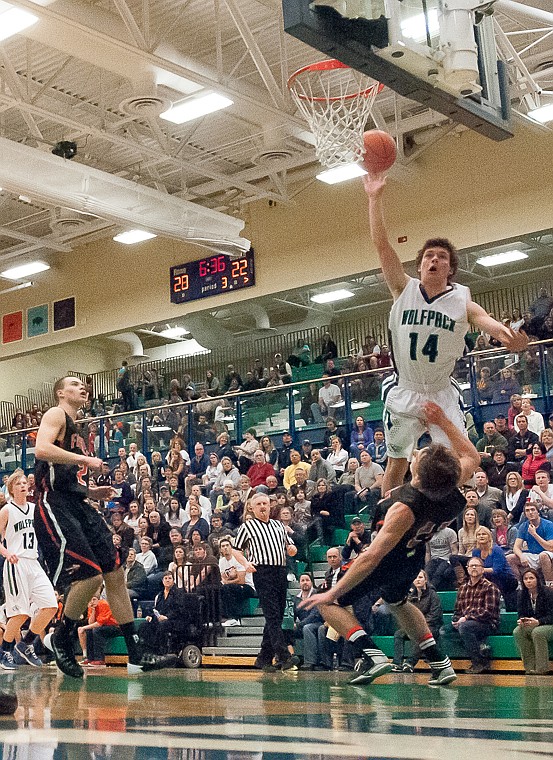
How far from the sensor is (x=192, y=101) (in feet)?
53.6

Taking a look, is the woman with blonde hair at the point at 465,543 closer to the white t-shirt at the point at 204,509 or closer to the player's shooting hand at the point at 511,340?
the white t-shirt at the point at 204,509

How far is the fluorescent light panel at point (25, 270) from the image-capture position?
84.2 feet

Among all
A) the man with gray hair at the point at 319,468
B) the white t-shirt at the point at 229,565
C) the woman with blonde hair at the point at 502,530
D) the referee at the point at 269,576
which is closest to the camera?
the referee at the point at 269,576

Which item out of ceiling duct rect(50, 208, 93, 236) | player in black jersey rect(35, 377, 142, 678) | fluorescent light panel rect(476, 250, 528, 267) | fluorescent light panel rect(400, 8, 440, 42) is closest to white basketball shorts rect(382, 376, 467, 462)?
player in black jersey rect(35, 377, 142, 678)

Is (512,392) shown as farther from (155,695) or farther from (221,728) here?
(221,728)

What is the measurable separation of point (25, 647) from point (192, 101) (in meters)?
8.93

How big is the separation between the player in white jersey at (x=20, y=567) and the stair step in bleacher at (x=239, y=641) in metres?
3.12

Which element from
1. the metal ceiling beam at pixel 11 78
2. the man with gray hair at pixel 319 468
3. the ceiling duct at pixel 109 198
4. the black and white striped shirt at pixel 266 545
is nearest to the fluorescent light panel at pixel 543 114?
the ceiling duct at pixel 109 198

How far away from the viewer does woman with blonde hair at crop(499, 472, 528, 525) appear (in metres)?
12.7

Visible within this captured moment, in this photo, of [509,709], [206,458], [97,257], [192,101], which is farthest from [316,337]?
[509,709]

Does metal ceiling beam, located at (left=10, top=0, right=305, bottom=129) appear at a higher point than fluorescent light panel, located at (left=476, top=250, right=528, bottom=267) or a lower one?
higher

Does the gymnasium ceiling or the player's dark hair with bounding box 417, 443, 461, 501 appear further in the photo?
the gymnasium ceiling

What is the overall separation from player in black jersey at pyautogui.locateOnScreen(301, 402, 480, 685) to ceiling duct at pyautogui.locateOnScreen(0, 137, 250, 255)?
1147 cm

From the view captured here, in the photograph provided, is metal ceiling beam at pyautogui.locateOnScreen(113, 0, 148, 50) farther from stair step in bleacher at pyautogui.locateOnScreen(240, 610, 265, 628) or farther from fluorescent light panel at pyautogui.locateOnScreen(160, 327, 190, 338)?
fluorescent light panel at pyautogui.locateOnScreen(160, 327, 190, 338)
